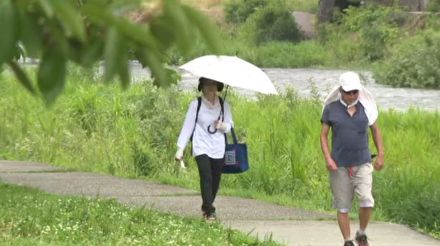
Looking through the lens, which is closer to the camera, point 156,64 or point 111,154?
point 156,64

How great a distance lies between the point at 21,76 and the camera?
196 cm

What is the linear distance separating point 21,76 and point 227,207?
9.64 metres

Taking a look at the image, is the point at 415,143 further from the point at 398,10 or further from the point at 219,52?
the point at 398,10

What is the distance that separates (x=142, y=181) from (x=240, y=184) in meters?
1.22

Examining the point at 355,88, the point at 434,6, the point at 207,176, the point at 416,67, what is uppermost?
the point at 434,6

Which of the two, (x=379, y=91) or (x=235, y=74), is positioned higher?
(x=379, y=91)

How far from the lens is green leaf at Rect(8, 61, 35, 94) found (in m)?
1.94

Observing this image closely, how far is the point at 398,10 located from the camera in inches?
2090

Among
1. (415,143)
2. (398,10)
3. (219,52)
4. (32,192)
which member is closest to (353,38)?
(398,10)

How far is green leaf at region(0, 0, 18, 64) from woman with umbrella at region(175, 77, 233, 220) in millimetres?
7988

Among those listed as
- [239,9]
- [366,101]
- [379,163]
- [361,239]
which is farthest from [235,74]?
[239,9]

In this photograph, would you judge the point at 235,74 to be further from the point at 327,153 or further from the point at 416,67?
the point at 416,67

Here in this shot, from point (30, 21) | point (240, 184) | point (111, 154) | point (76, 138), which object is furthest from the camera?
point (76, 138)

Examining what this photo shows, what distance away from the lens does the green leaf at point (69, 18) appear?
5.81 feet
